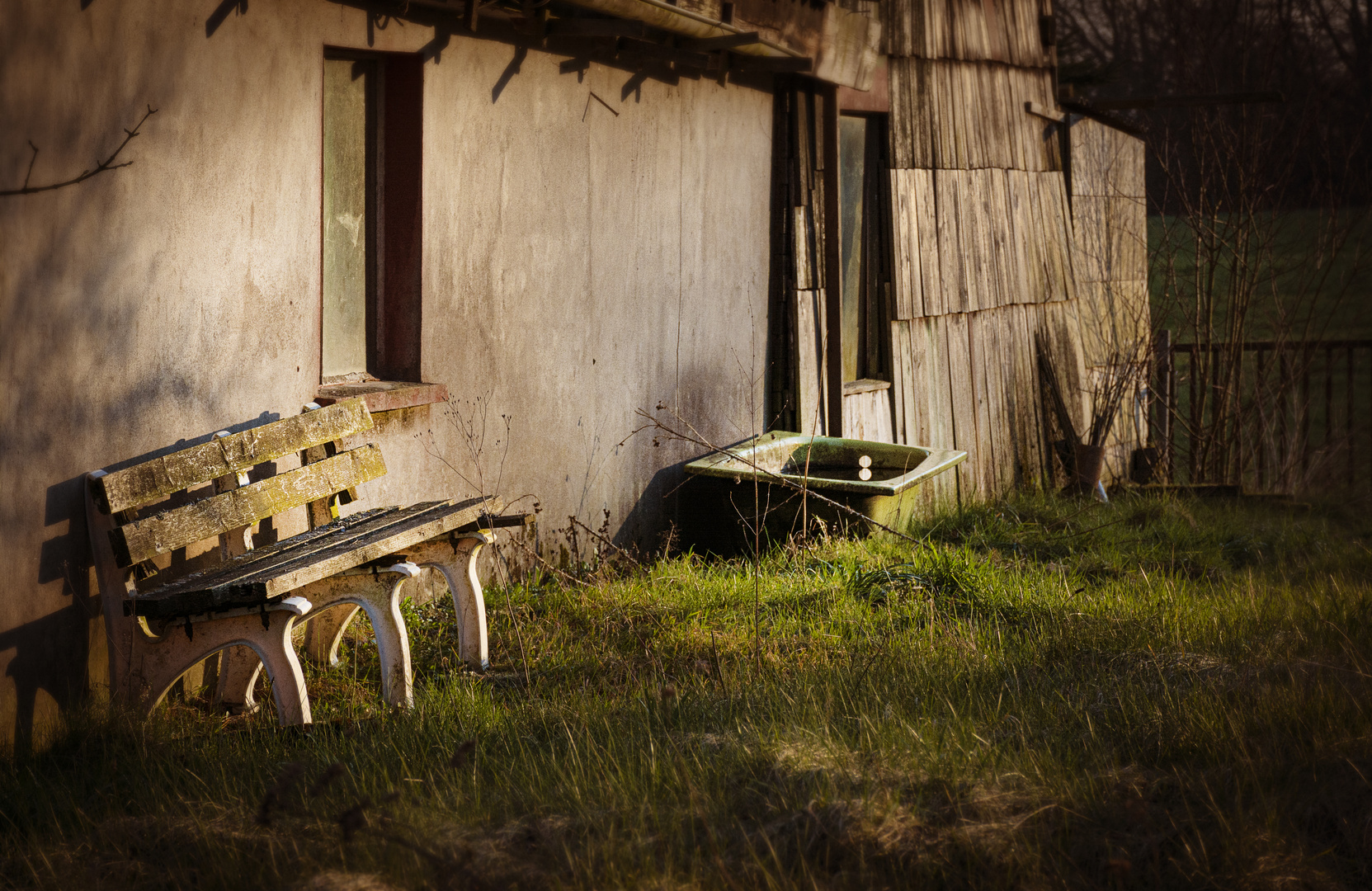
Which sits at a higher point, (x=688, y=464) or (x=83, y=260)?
(x=83, y=260)

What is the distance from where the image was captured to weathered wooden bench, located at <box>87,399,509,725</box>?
11.1 ft

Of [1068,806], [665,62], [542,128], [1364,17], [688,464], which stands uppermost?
[1364,17]

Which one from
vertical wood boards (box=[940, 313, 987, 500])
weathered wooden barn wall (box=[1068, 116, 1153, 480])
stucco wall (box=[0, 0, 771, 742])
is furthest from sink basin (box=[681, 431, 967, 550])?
weathered wooden barn wall (box=[1068, 116, 1153, 480])

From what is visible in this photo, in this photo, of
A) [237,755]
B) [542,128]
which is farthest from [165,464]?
[542,128]

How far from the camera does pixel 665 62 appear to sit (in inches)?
247

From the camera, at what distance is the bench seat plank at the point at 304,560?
329 centimetres

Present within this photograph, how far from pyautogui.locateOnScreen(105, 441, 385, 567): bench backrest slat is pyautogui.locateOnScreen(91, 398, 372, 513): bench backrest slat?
60 millimetres

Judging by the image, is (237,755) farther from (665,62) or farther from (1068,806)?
(665,62)

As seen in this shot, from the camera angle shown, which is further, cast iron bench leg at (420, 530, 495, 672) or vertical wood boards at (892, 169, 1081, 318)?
vertical wood boards at (892, 169, 1081, 318)

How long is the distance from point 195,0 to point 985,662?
342cm

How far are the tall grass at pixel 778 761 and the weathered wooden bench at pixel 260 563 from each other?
17 cm

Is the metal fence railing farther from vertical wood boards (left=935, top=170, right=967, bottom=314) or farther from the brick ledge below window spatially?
the brick ledge below window

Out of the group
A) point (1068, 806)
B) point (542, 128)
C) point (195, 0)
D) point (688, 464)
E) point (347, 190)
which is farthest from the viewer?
point (688, 464)

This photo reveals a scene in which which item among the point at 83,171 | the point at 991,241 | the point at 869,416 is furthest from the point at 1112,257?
the point at 83,171
